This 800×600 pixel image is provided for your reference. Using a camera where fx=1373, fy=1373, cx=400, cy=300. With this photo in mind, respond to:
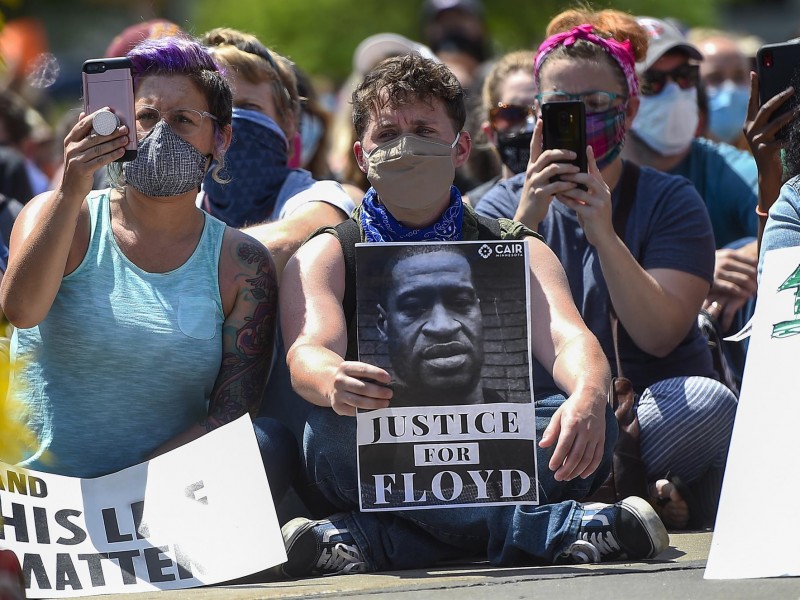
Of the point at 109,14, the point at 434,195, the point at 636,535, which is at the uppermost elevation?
the point at 109,14

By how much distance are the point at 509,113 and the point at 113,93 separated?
7.09ft

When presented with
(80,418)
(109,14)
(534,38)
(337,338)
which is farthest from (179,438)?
(109,14)

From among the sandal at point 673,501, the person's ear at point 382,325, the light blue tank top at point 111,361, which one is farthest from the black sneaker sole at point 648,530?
the light blue tank top at point 111,361

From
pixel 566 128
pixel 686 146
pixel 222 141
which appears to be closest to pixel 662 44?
pixel 686 146

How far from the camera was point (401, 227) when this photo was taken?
3752 millimetres

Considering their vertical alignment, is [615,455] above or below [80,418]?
below

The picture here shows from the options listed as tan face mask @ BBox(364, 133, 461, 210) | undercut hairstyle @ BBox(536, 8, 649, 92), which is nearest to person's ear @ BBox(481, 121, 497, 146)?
undercut hairstyle @ BBox(536, 8, 649, 92)

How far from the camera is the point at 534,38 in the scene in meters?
26.4

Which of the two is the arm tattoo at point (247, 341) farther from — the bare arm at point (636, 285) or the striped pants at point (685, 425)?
the striped pants at point (685, 425)

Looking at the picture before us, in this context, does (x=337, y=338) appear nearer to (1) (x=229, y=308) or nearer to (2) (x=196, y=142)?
(1) (x=229, y=308)

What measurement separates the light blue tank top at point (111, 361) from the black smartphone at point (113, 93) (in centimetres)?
39

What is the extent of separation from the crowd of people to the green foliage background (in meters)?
22.1

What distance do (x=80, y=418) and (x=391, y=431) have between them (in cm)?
90

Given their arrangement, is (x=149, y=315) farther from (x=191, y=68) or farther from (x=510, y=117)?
(x=510, y=117)
